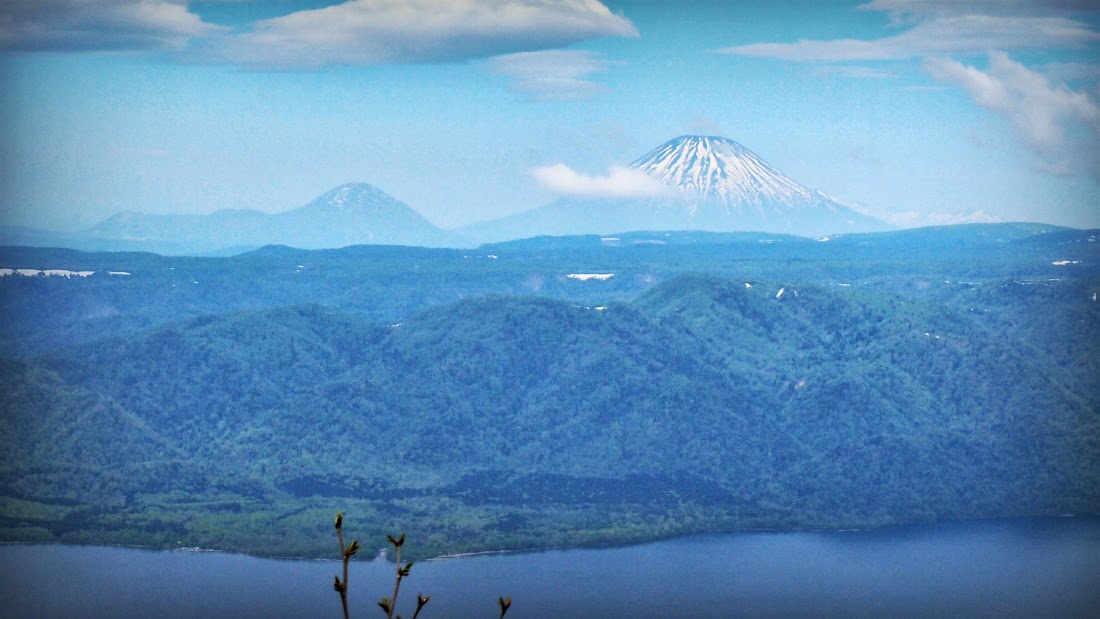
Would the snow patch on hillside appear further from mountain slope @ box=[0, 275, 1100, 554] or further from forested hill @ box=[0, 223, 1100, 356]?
mountain slope @ box=[0, 275, 1100, 554]

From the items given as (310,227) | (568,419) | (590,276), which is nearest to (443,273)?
(590,276)

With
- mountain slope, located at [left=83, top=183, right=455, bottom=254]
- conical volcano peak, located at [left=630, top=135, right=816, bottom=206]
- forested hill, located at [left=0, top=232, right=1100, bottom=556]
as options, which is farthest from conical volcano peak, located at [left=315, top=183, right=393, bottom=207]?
forested hill, located at [left=0, top=232, right=1100, bottom=556]

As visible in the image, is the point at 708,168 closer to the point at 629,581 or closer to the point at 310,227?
the point at 310,227

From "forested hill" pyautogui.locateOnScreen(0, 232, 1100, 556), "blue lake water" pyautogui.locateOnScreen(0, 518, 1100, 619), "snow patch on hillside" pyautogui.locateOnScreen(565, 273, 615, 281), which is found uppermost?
"snow patch on hillside" pyautogui.locateOnScreen(565, 273, 615, 281)

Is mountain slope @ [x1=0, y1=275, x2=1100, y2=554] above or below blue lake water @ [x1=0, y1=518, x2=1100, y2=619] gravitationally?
above

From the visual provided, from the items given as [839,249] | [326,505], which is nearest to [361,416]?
[326,505]

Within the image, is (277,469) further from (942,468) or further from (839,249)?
(839,249)

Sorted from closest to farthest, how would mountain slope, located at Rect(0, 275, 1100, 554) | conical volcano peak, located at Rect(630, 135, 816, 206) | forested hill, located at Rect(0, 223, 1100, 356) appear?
mountain slope, located at Rect(0, 275, 1100, 554)
forested hill, located at Rect(0, 223, 1100, 356)
conical volcano peak, located at Rect(630, 135, 816, 206)

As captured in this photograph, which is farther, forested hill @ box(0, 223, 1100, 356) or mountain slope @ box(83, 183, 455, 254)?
mountain slope @ box(83, 183, 455, 254)
